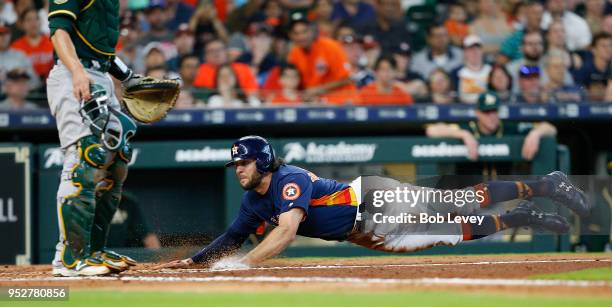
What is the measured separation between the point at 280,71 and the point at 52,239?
318 centimetres

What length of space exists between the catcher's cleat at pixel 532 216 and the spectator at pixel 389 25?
5.29 meters

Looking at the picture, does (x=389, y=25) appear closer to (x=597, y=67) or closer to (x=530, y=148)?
(x=597, y=67)

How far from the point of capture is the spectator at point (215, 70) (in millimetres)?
11750

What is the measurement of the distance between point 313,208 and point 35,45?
5704mm

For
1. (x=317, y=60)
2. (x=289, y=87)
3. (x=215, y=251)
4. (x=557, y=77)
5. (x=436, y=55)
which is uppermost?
(x=436, y=55)

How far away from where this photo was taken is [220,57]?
39.5 feet

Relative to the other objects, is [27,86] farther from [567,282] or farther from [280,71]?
[567,282]

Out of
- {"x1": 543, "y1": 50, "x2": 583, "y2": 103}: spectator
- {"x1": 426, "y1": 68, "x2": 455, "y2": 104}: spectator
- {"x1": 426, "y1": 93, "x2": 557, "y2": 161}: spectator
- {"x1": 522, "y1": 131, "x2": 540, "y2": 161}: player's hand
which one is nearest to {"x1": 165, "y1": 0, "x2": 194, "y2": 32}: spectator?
{"x1": 426, "y1": 68, "x2": 455, "y2": 104}: spectator

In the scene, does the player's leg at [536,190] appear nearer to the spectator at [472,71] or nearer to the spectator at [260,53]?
the spectator at [472,71]

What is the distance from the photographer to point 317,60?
12242mm

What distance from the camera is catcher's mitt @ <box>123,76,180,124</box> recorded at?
7.86m

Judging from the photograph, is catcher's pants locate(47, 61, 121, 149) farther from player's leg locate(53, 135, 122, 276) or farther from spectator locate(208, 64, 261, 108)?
spectator locate(208, 64, 261, 108)

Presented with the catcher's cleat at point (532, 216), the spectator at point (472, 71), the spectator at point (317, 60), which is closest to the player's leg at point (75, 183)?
the catcher's cleat at point (532, 216)

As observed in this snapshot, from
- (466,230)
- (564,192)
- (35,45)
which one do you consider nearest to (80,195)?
(466,230)
